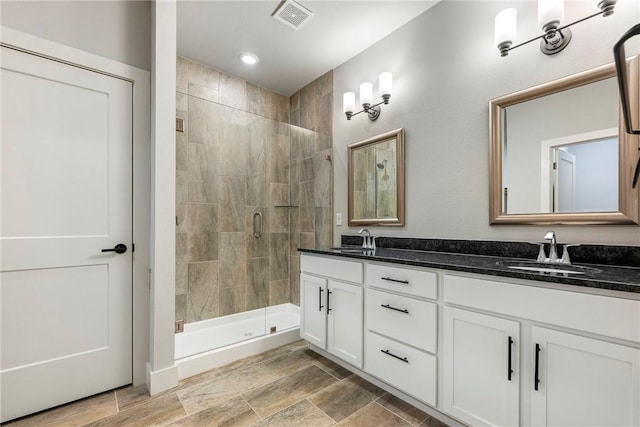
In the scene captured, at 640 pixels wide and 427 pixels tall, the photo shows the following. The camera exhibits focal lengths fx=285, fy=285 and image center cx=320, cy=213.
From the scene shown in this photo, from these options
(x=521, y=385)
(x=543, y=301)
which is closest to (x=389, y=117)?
(x=543, y=301)

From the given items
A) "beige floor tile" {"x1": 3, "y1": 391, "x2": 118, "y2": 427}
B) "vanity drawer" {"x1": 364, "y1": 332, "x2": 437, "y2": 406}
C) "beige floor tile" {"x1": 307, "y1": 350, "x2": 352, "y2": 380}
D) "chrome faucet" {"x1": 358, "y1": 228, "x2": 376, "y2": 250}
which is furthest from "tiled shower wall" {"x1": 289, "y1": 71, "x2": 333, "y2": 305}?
"beige floor tile" {"x1": 3, "y1": 391, "x2": 118, "y2": 427}

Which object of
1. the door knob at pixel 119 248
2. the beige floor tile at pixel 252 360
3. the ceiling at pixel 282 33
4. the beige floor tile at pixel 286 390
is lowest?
the beige floor tile at pixel 252 360

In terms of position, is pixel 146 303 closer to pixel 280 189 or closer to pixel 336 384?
pixel 336 384

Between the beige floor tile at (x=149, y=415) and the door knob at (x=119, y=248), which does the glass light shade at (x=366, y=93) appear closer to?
the door knob at (x=119, y=248)

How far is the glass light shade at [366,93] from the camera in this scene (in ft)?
8.00

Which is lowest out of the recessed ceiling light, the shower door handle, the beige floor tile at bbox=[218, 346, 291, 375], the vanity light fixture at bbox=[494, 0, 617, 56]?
the beige floor tile at bbox=[218, 346, 291, 375]

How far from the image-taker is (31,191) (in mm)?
1605

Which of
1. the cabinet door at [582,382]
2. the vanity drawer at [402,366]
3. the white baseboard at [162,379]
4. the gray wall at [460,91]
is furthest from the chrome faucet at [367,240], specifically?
the white baseboard at [162,379]

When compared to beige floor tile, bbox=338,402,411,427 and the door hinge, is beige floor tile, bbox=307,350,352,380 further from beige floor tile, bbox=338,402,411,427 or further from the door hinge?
the door hinge

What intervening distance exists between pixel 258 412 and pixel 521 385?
133 cm

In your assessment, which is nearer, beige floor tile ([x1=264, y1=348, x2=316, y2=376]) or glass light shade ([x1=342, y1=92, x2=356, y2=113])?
beige floor tile ([x1=264, y1=348, x2=316, y2=376])

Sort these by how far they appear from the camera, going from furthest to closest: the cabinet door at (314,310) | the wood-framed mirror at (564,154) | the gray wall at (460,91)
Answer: the cabinet door at (314,310), the gray wall at (460,91), the wood-framed mirror at (564,154)

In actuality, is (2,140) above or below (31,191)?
above

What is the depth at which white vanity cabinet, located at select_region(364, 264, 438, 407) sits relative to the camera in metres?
1.50
